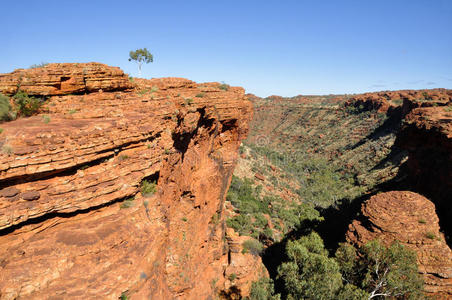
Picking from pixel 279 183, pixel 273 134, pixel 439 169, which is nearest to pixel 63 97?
pixel 439 169

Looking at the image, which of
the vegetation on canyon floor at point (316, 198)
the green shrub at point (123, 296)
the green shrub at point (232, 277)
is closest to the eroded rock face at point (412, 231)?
the vegetation on canyon floor at point (316, 198)

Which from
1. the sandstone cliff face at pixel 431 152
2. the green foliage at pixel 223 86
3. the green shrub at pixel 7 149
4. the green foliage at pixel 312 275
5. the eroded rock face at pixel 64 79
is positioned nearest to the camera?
the green shrub at pixel 7 149

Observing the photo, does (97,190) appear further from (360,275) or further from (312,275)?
(360,275)

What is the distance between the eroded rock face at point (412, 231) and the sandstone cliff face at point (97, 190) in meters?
13.5

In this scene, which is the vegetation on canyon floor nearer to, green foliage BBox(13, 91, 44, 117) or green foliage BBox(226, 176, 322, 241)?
green foliage BBox(226, 176, 322, 241)

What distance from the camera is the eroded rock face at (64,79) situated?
923 centimetres

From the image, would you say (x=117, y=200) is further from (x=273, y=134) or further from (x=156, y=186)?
(x=273, y=134)

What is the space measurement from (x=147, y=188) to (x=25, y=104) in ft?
19.6

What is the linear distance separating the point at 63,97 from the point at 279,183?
41.6m

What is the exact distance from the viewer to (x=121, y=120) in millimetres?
8578

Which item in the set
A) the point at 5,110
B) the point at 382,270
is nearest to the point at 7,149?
the point at 5,110

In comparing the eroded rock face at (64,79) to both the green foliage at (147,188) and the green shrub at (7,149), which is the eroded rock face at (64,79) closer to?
the green shrub at (7,149)

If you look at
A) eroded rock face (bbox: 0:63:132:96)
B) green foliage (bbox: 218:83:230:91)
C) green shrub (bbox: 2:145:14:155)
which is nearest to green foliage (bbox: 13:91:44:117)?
eroded rock face (bbox: 0:63:132:96)

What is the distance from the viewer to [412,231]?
15.4 metres
